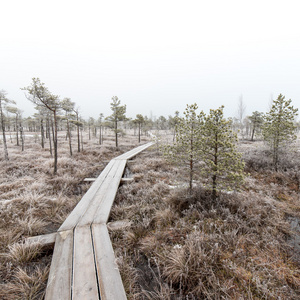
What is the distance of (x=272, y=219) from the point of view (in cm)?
430

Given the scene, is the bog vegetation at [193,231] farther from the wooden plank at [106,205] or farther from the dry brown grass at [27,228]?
the wooden plank at [106,205]

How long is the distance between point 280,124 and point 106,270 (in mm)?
10999

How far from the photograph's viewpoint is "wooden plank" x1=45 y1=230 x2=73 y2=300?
2.28 metres

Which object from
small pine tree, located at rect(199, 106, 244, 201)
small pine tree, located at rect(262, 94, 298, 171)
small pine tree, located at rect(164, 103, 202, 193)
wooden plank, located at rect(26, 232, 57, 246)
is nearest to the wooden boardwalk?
wooden plank, located at rect(26, 232, 57, 246)

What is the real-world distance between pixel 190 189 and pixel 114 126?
64.0 ft

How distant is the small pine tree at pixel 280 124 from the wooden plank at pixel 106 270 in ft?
34.4

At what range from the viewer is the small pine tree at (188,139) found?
4.97 meters

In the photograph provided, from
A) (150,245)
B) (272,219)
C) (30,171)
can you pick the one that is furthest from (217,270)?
(30,171)

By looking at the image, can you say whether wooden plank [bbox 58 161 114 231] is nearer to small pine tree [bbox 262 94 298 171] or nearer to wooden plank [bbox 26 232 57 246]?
wooden plank [bbox 26 232 57 246]

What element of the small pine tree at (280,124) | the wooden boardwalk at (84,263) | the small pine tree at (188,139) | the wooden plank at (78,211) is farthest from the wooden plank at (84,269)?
the small pine tree at (280,124)

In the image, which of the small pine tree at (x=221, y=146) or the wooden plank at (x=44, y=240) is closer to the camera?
the wooden plank at (x=44, y=240)

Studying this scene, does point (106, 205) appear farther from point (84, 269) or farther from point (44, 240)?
point (84, 269)

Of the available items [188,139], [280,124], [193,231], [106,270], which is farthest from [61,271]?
[280,124]

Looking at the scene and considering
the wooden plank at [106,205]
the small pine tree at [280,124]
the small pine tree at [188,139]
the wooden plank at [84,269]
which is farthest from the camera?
the small pine tree at [280,124]
